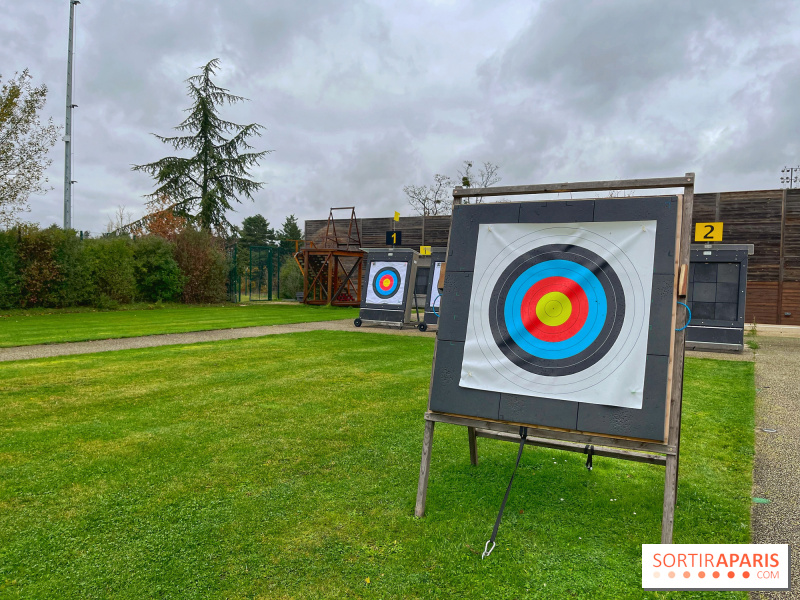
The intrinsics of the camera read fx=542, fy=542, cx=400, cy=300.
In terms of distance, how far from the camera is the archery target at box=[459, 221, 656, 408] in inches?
110

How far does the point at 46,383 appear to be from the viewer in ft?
20.5

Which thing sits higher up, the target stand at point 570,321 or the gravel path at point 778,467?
the target stand at point 570,321

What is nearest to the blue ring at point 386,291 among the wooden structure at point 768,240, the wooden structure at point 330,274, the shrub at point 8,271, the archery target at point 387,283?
the archery target at point 387,283

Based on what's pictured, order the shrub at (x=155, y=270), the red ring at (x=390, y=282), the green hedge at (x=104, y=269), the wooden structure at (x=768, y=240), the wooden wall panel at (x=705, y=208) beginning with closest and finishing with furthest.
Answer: the red ring at (x=390, y=282)
the green hedge at (x=104, y=269)
the shrub at (x=155, y=270)
the wooden structure at (x=768, y=240)
the wooden wall panel at (x=705, y=208)

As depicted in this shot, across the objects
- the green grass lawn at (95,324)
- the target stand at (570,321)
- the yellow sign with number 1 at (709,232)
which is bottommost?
the green grass lawn at (95,324)

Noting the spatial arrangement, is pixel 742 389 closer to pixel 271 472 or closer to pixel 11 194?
pixel 271 472

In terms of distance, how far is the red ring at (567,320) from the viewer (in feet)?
9.93

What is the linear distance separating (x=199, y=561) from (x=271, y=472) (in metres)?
1.10

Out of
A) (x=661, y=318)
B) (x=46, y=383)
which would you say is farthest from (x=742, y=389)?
(x=46, y=383)

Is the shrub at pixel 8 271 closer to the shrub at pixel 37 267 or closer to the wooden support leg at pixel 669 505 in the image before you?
the shrub at pixel 37 267

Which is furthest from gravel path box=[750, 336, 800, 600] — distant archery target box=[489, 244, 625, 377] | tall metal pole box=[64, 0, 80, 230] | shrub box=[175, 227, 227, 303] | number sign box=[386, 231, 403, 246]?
tall metal pole box=[64, 0, 80, 230]

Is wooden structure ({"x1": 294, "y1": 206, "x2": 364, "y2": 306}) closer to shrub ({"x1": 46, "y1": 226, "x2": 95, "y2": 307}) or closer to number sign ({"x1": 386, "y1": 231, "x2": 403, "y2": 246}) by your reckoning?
number sign ({"x1": 386, "y1": 231, "x2": 403, "y2": 246})

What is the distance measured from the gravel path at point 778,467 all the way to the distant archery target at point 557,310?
1.29m

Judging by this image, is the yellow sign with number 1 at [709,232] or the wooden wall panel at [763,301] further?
the wooden wall panel at [763,301]
